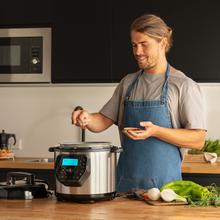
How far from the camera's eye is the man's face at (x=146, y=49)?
250 centimetres

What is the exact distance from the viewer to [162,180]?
2486 millimetres

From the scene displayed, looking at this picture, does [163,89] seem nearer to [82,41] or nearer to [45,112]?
[82,41]

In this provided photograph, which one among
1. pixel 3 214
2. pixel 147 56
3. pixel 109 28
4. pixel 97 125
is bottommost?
pixel 3 214

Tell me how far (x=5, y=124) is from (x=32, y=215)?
2.62m

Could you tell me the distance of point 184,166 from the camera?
3402mm

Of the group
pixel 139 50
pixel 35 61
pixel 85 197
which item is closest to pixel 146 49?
pixel 139 50

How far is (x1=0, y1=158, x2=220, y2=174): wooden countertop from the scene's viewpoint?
337cm

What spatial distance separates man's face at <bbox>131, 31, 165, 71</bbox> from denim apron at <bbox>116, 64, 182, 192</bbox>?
0.10 m

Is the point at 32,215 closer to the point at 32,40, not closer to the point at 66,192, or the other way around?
the point at 66,192

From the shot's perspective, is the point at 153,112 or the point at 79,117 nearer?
the point at 79,117

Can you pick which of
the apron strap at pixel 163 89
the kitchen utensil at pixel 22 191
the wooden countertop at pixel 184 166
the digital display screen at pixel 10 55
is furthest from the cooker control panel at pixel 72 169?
the digital display screen at pixel 10 55

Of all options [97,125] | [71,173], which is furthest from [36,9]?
[71,173]

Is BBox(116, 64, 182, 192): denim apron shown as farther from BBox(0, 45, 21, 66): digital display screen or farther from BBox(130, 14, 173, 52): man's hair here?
BBox(0, 45, 21, 66): digital display screen

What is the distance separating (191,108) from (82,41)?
1.66 metres
